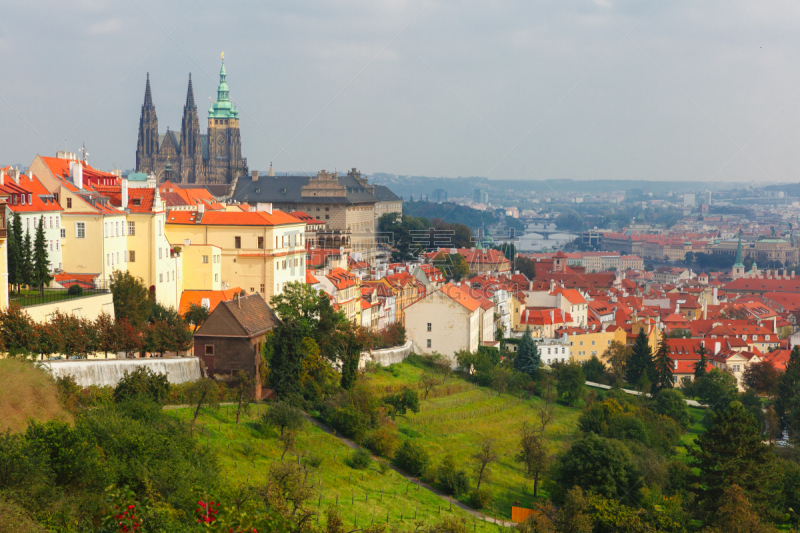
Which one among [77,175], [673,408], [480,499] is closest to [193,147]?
[673,408]

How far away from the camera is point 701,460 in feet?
112

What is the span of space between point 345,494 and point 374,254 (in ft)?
161

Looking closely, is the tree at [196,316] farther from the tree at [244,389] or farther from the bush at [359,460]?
the bush at [359,460]

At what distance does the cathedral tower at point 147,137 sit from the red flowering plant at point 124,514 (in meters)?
125

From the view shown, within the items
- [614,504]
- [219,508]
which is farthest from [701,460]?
[219,508]

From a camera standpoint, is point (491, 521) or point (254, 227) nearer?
point (491, 521)

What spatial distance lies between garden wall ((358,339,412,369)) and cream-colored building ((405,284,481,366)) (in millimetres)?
2503

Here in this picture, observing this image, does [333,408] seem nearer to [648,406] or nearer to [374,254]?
[648,406]

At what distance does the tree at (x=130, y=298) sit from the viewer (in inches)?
1202

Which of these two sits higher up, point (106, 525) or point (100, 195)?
point (100, 195)

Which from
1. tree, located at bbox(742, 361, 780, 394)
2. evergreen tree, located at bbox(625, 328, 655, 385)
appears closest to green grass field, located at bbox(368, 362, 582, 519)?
evergreen tree, located at bbox(625, 328, 655, 385)

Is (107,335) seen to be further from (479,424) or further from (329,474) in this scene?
(479,424)

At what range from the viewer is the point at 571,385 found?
51.0m

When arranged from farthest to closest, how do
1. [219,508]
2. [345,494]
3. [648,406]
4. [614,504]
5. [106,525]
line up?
1. [648,406]
2. [614,504]
3. [345,494]
4. [219,508]
5. [106,525]
